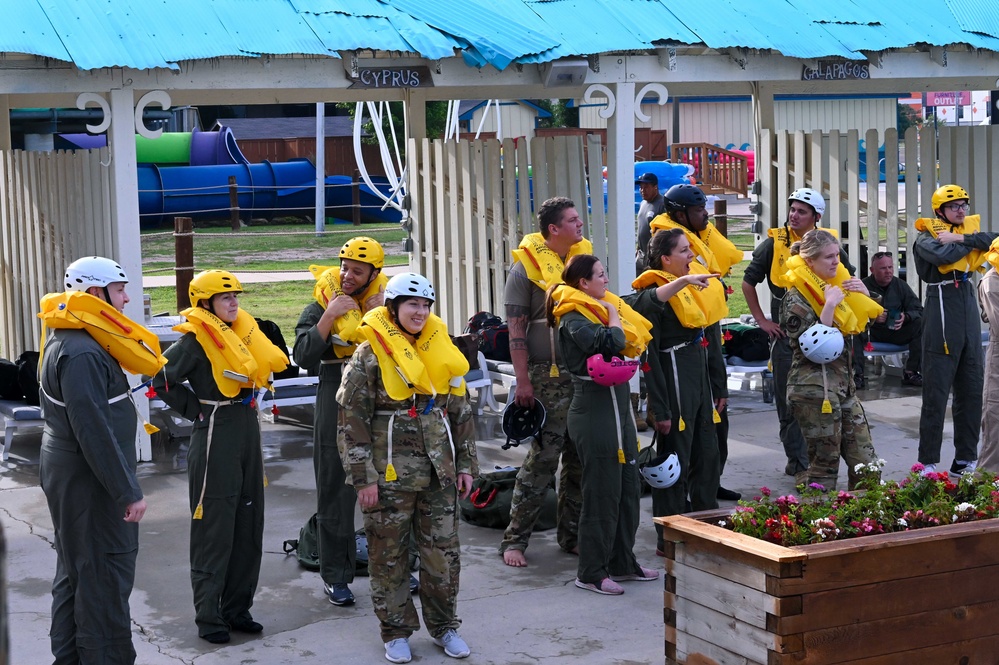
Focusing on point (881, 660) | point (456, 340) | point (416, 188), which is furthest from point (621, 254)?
point (881, 660)

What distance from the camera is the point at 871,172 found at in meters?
11.1

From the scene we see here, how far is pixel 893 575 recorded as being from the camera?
4562 millimetres

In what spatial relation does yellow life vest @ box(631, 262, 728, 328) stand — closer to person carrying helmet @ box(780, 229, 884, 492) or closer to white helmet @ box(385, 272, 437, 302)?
person carrying helmet @ box(780, 229, 884, 492)

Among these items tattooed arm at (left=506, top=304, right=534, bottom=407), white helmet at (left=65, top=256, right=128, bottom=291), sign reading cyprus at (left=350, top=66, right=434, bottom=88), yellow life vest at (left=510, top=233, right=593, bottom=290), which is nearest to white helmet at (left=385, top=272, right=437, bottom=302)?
white helmet at (left=65, top=256, right=128, bottom=291)

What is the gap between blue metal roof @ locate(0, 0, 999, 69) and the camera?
8.44 m

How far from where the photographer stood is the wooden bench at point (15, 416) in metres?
9.30

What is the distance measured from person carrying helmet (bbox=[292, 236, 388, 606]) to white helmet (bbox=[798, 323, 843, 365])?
2460 mm

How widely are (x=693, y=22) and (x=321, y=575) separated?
574 cm

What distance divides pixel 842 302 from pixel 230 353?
11.6ft

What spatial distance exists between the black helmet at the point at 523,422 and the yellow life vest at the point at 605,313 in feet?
2.13

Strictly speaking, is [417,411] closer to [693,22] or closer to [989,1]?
[693,22]

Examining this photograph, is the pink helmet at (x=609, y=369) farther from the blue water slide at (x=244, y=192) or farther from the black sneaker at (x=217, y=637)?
the blue water slide at (x=244, y=192)

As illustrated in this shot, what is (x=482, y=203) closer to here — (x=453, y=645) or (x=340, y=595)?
(x=340, y=595)


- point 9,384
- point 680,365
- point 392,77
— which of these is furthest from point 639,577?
point 9,384
